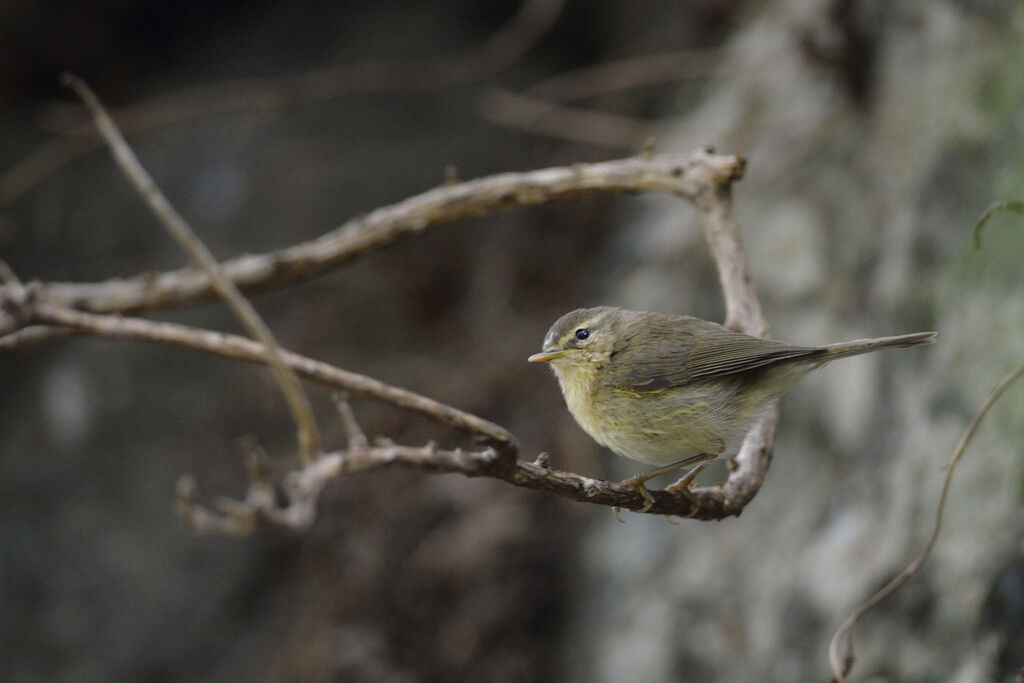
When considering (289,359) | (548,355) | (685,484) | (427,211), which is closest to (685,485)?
(685,484)

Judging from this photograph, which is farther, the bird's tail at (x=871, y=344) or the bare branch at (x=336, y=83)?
the bare branch at (x=336, y=83)

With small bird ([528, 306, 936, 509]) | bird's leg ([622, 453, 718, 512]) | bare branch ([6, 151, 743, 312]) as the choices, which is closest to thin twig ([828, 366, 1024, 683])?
small bird ([528, 306, 936, 509])

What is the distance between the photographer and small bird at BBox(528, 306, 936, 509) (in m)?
2.90

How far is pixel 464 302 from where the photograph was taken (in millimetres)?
6805

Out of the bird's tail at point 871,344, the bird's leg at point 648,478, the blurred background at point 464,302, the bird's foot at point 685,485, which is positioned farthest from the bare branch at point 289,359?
the blurred background at point 464,302

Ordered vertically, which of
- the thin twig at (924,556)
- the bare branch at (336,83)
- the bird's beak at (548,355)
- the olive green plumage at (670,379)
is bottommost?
the thin twig at (924,556)

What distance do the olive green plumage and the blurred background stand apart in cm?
145

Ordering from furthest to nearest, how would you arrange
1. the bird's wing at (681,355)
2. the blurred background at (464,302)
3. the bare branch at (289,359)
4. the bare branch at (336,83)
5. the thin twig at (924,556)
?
the bare branch at (336,83) < the blurred background at (464,302) < the bird's wing at (681,355) < the thin twig at (924,556) < the bare branch at (289,359)

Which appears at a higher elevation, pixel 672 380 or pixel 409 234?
pixel 409 234

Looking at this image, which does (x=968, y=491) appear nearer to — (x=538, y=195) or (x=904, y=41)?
(x=538, y=195)

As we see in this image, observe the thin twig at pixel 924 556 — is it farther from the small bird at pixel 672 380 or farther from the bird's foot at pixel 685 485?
the bird's foot at pixel 685 485

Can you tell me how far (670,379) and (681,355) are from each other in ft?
0.32

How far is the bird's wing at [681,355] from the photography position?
9.41 ft

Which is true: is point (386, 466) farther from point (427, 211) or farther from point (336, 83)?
point (336, 83)
